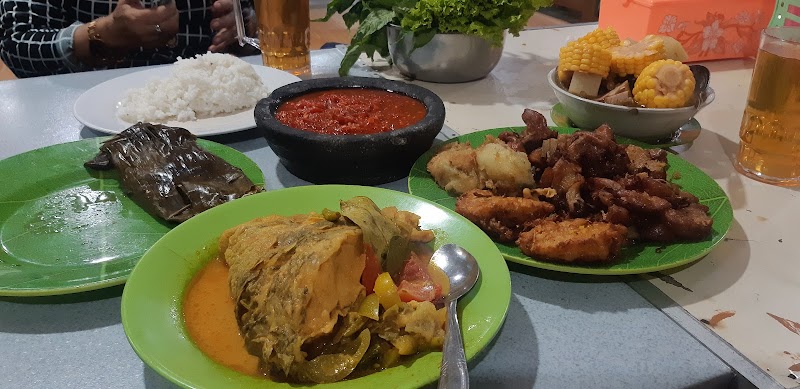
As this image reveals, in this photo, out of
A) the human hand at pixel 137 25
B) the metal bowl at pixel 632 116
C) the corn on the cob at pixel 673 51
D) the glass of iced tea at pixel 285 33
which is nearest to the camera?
the metal bowl at pixel 632 116

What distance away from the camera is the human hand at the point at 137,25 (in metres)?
2.87

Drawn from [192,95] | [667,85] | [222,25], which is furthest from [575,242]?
[222,25]

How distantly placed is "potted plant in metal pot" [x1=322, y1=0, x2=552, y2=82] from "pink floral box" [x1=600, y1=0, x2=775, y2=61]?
49 centimetres

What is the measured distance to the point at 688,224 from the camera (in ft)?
4.33

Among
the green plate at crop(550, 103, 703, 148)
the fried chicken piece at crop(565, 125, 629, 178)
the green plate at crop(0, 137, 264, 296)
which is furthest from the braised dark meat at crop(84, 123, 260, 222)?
the green plate at crop(550, 103, 703, 148)

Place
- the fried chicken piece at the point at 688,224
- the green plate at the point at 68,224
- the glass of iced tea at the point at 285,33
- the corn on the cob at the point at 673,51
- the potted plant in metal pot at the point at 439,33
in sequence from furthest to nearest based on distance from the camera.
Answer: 1. the glass of iced tea at the point at 285,33
2. the potted plant in metal pot at the point at 439,33
3. the corn on the cob at the point at 673,51
4. the fried chicken piece at the point at 688,224
5. the green plate at the point at 68,224

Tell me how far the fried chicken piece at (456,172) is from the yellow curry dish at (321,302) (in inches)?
16.2

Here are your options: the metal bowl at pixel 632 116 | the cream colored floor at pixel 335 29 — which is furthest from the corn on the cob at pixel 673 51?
Answer: the cream colored floor at pixel 335 29

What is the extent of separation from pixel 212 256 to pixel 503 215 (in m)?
0.63

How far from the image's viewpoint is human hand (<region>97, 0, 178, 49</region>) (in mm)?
2871

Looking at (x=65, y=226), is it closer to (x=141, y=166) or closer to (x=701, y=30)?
(x=141, y=166)

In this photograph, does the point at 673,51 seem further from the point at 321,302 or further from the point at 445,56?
the point at 321,302

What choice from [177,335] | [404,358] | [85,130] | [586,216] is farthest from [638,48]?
[85,130]

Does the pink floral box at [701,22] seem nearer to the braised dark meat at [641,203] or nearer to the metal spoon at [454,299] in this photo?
the braised dark meat at [641,203]
